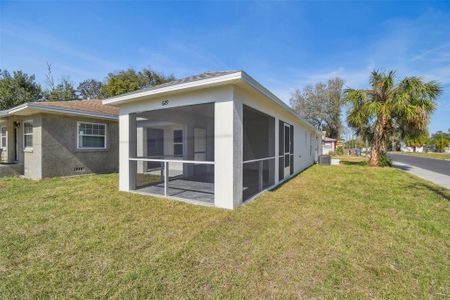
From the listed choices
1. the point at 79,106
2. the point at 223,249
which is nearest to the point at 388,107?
the point at 223,249

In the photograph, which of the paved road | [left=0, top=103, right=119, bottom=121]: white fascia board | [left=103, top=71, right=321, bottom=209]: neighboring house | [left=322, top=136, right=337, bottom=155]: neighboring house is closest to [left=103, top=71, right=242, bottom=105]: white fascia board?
[left=103, top=71, right=321, bottom=209]: neighboring house

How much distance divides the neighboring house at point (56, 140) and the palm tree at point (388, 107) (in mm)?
14389

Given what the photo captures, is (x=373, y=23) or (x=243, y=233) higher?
(x=373, y=23)

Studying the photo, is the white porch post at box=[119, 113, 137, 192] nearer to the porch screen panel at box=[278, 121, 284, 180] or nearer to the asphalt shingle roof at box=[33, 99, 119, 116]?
the asphalt shingle roof at box=[33, 99, 119, 116]

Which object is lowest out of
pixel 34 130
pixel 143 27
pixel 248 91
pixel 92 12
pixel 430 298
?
pixel 430 298

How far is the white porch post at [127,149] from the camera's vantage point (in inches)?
250

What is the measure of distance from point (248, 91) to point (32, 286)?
16.2ft

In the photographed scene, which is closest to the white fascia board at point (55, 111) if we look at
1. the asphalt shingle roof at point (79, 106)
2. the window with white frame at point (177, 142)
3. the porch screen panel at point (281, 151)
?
the asphalt shingle roof at point (79, 106)

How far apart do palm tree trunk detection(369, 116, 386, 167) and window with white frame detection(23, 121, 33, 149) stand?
1857 cm

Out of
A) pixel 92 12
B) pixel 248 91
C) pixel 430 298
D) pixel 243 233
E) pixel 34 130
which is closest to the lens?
pixel 430 298

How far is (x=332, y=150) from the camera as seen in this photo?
35.2 metres

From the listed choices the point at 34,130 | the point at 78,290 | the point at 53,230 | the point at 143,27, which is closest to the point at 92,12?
the point at 143,27

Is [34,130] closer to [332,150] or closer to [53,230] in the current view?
[53,230]

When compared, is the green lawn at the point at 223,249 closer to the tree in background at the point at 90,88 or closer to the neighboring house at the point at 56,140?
the neighboring house at the point at 56,140
